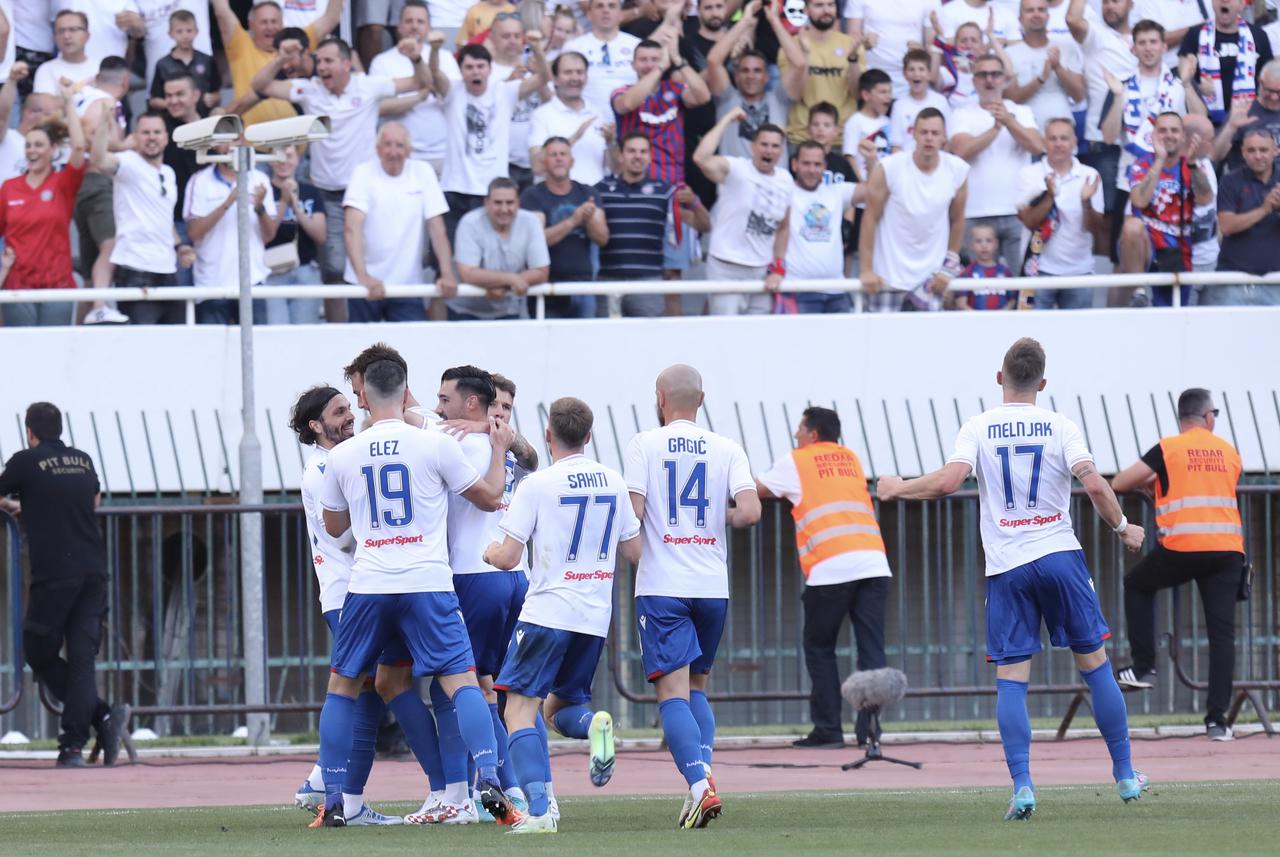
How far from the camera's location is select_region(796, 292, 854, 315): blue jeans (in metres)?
16.0

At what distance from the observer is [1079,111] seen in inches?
687

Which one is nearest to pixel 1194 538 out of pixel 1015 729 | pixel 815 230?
pixel 815 230

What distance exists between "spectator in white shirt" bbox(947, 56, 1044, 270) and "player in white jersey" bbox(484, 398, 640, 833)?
861cm

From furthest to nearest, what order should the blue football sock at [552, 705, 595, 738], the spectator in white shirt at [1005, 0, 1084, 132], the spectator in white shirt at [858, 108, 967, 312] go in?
1. the spectator in white shirt at [1005, 0, 1084, 132]
2. the spectator in white shirt at [858, 108, 967, 312]
3. the blue football sock at [552, 705, 595, 738]

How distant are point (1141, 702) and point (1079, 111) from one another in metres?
4.97

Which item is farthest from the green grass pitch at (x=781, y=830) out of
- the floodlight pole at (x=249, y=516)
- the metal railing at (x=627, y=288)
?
the metal railing at (x=627, y=288)

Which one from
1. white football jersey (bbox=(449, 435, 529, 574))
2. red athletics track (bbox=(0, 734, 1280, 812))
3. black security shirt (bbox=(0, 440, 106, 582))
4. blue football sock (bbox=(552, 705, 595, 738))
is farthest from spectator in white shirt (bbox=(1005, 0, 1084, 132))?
blue football sock (bbox=(552, 705, 595, 738))

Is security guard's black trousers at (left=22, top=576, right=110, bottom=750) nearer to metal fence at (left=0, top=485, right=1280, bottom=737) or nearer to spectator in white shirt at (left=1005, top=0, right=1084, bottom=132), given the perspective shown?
metal fence at (left=0, top=485, right=1280, bottom=737)

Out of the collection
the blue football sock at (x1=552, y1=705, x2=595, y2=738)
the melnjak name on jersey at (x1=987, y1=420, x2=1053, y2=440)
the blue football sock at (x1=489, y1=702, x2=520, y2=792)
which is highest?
the melnjak name on jersey at (x1=987, y1=420, x2=1053, y2=440)

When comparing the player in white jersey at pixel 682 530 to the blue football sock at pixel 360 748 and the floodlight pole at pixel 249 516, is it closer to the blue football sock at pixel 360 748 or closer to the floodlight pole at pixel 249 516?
the blue football sock at pixel 360 748

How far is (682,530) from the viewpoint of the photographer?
888 cm

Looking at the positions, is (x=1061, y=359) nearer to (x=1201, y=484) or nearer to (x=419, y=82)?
(x=1201, y=484)

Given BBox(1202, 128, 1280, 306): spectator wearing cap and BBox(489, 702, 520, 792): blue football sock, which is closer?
BBox(489, 702, 520, 792): blue football sock

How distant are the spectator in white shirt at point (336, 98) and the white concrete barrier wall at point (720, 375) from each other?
4.20ft
